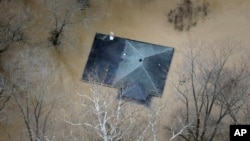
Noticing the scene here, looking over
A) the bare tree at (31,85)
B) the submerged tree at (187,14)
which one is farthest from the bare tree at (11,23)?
the submerged tree at (187,14)

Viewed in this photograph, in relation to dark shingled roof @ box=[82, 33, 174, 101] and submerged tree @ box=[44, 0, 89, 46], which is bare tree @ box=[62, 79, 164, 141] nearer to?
dark shingled roof @ box=[82, 33, 174, 101]

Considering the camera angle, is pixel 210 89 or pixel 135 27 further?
pixel 135 27

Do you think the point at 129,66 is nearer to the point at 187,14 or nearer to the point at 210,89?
the point at 187,14

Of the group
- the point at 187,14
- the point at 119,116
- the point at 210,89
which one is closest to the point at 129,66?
the point at 119,116

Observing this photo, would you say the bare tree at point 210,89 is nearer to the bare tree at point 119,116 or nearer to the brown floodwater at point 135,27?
the brown floodwater at point 135,27

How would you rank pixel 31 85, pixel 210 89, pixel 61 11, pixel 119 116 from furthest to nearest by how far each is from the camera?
pixel 61 11 → pixel 31 85 → pixel 210 89 → pixel 119 116

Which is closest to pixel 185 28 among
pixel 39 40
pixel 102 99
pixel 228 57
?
pixel 228 57

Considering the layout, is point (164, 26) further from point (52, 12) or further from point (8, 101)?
point (8, 101)
